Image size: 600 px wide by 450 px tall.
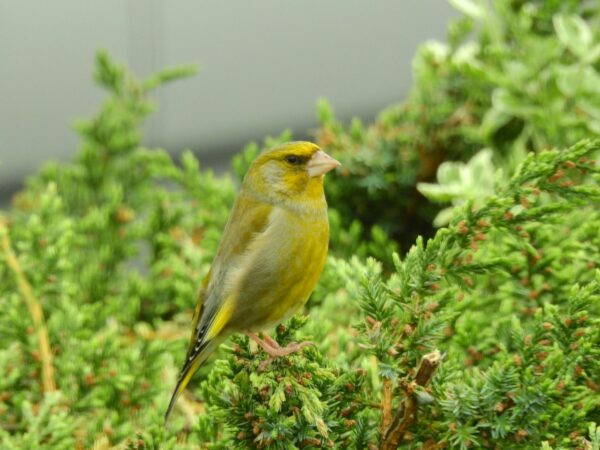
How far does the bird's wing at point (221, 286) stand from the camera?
4.86 feet

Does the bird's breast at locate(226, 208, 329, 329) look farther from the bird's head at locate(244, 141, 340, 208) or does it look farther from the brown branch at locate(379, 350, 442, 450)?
the brown branch at locate(379, 350, 442, 450)

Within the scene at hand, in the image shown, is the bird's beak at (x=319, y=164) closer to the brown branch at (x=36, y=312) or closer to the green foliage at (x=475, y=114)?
the green foliage at (x=475, y=114)

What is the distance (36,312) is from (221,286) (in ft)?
1.19

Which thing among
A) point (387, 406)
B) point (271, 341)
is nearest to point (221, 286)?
point (271, 341)

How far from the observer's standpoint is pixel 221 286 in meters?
1.58

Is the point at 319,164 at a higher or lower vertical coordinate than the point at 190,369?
higher

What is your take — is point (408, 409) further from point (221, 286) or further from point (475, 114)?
point (475, 114)

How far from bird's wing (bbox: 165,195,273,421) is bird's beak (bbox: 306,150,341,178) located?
0.36 ft

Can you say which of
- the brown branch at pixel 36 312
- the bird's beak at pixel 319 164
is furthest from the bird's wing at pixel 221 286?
the brown branch at pixel 36 312

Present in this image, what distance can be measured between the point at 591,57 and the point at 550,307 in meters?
1.27

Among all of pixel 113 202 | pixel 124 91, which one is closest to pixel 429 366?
pixel 113 202

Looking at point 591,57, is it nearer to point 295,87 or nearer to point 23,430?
point 23,430

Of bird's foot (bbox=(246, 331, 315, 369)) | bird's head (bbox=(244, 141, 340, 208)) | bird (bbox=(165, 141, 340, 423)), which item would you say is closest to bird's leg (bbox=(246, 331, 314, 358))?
bird's foot (bbox=(246, 331, 315, 369))

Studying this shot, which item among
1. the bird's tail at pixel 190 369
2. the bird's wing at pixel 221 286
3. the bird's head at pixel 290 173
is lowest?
the bird's tail at pixel 190 369
